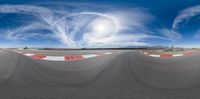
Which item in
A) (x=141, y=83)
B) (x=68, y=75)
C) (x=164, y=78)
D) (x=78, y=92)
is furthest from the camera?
(x=68, y=75)

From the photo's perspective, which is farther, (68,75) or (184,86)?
(68,75)

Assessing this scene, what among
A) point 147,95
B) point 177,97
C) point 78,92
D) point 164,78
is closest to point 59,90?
point 78,92

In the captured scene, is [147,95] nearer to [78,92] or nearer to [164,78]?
[78,92]

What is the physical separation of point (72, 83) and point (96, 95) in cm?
172

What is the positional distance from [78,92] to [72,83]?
4.17 ft

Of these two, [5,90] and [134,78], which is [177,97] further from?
[5,90]

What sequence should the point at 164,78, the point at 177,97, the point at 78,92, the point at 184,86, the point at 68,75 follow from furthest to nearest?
the point at 68,75, the point at 164,78, the point at 184,86, the point at 78,92, the point at 177,97

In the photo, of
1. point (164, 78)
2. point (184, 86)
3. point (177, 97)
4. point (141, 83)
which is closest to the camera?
point (177, 97)

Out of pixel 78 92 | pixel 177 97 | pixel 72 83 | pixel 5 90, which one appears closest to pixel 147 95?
pixel 177 97

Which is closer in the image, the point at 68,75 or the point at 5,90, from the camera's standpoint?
the point at 5,90

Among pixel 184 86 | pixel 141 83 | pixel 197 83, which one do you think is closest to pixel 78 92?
pixel 141 83

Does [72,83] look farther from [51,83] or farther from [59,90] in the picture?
[59,90]

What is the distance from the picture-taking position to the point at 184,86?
6.47m

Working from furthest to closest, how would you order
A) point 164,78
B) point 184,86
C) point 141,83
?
point 164,78
point 141,83
point 184,86
